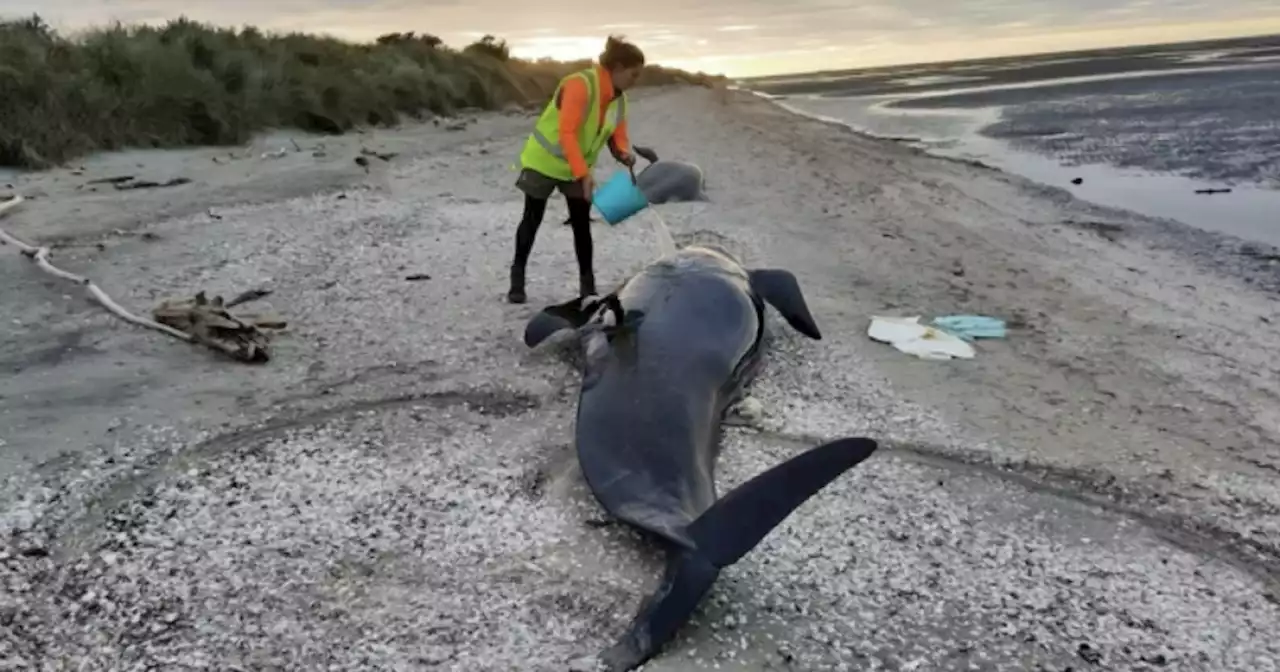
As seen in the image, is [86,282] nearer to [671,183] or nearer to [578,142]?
[578,142]

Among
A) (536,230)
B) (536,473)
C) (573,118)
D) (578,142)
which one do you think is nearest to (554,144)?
(578,142)

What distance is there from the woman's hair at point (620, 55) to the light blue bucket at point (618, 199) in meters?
0.94

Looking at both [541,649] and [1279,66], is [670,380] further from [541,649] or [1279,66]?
A: [1279,66]

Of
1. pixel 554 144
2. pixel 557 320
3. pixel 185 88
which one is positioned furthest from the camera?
pixel 185 88

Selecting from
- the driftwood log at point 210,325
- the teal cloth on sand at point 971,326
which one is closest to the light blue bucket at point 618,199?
the teal cloth on sand at point 971,326

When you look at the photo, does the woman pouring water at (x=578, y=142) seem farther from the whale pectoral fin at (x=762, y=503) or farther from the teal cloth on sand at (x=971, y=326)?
the whale pectoral fin at (x=762, y=503)

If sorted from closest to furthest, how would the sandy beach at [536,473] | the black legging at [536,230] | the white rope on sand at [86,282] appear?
the sandy beach at [536,473]
the white rope on sand at [86,282]
the black legging at [536,230]

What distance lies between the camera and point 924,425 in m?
5.76

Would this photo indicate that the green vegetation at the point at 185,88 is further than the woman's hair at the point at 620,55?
Yes

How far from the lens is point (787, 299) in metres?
6.98

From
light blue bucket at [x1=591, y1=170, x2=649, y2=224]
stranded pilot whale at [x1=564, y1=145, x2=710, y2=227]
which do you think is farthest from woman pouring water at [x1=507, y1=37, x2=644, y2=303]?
stranded pilot whale at [x1=564, y1=145, x2=710, y2=227]

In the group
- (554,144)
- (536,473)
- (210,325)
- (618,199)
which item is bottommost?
(536,473)

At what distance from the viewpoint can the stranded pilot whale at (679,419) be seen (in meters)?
3.56

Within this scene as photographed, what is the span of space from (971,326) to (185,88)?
12484 millimetres
